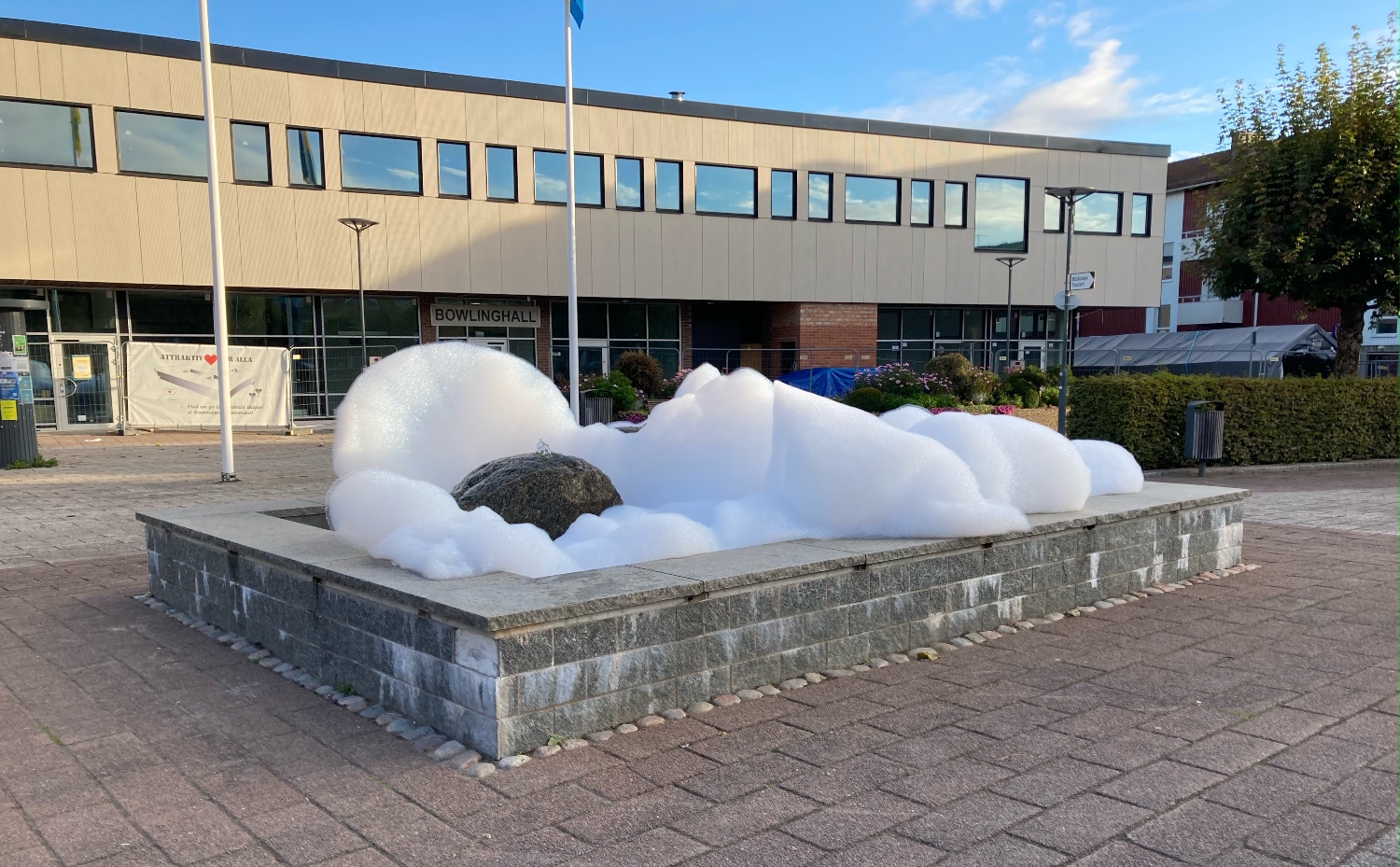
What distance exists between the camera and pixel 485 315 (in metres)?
27.4

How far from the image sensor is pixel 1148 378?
14086 millimetres

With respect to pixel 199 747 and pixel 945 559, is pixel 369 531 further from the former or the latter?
pixel 945 559

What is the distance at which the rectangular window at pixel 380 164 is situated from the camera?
79.6 ft

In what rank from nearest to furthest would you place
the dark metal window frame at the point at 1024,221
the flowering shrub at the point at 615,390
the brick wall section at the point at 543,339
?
1. the flowering shrub at the point at 615,390
2. the brick wall section at the point at 543,339
3. the dark metal window frame at the point at 1024,221

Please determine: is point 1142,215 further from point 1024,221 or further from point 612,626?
point 612,626

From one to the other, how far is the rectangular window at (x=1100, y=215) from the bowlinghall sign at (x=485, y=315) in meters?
19.5

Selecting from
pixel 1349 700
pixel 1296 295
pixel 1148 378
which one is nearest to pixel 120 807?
pixel 1349 700

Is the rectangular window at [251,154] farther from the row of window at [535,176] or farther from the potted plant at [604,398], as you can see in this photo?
the potted plant at [604,398]

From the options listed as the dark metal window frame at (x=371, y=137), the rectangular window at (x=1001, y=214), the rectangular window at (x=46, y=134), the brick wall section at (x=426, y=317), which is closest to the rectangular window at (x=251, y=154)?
the dark metal window frame at (x=371, y=137)

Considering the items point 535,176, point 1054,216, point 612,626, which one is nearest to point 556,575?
point 612,626

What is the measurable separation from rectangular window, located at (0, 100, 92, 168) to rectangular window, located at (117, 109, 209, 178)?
69cm

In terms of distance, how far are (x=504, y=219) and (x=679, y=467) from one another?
2110cm

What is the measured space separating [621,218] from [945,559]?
23156 mm

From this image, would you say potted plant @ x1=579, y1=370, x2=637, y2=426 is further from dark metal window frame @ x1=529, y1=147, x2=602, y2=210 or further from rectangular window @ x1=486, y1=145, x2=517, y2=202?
rectangular window @ x1=486, y1=145, x2=517, y2=202
